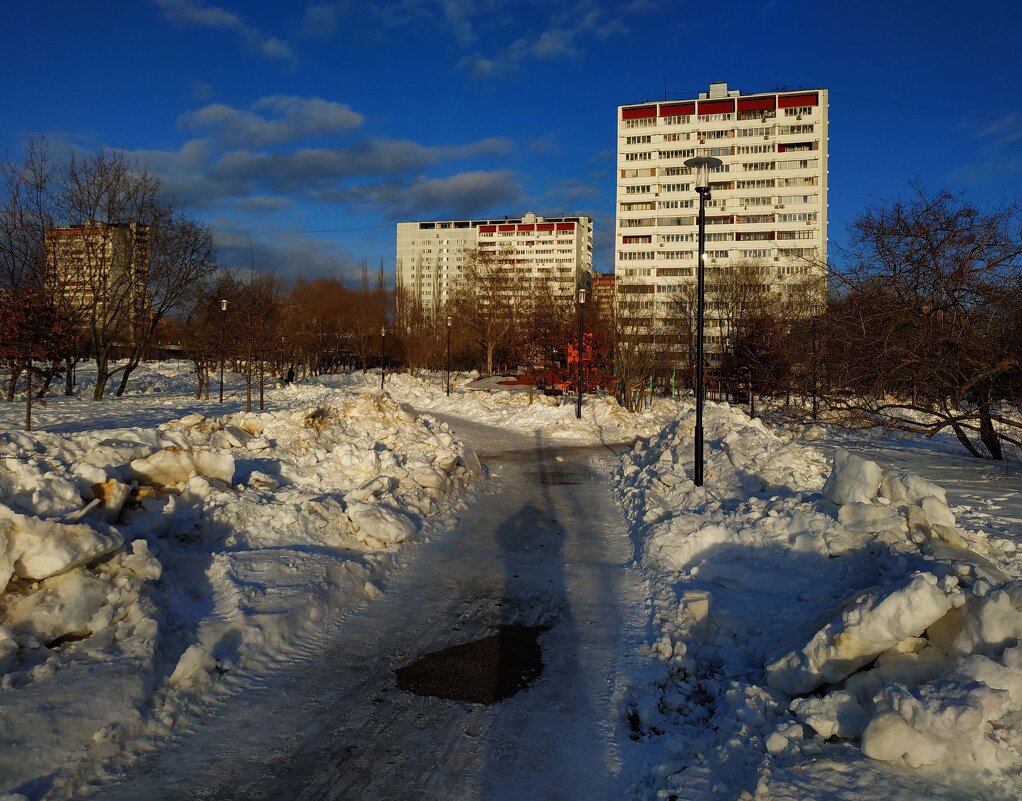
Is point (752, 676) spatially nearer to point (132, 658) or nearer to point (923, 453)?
point (132, 658)

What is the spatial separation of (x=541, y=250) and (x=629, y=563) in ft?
462

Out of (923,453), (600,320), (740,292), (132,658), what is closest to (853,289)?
(923,453)

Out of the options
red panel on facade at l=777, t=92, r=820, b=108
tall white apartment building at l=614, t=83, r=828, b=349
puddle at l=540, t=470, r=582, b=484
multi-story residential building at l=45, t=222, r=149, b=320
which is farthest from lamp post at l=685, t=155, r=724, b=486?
red panel on facade at l=777, t=92, r=820, b=108

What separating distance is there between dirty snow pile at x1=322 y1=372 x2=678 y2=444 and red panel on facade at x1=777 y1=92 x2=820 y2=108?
6662cm

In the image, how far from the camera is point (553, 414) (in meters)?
26.6

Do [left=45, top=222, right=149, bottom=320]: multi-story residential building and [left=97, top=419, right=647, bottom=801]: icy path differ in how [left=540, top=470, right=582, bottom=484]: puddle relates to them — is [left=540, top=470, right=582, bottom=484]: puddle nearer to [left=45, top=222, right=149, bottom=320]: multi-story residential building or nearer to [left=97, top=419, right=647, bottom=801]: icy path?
[left=97, top=419, right=647, bottom=801]: icy path

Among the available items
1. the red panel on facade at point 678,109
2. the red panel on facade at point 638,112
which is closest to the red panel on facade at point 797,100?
the red panel on facade at point 678,109

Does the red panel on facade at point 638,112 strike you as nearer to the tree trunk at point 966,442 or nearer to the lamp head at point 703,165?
the tree trunk at point 966,442

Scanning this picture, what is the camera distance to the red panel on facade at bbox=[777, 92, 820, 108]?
82625 millimetres

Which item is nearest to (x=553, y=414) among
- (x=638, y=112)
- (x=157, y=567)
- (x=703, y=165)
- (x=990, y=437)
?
(x=990, y=437)

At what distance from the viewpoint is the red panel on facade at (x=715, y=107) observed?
85.1 m

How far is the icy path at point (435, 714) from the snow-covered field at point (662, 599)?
0.27 metres

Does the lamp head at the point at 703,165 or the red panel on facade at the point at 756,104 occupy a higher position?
the red panel on facade at the point at 756,104

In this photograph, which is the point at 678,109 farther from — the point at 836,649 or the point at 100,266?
the point at 836,649
